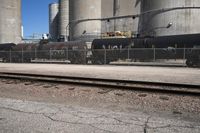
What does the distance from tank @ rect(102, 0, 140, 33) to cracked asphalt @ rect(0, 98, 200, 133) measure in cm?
5370

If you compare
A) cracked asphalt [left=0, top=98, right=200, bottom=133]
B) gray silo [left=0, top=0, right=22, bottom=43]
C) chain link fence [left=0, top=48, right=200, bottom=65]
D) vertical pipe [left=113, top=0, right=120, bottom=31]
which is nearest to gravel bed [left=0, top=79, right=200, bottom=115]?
cracked asphalt [left=0, top=98, right=200, bottom=133]

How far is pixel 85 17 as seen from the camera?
6488 cm

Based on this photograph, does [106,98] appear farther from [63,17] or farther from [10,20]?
[63,17]

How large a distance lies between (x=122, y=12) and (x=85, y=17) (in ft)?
27.0

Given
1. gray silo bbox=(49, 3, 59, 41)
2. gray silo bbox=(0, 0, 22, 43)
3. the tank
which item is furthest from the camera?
gray silo bbox=(49, 3, 59, 41)

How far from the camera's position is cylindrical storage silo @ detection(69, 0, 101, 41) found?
6425cm

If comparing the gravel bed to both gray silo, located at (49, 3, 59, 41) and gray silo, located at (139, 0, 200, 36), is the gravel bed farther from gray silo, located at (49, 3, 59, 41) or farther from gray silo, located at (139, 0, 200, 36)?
gray silo, located at (49, 3, 59, 41)

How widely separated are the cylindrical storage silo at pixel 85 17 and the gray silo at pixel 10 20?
12.9 m

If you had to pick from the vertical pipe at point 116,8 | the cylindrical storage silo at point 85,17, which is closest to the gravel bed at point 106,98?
the vertical pipe at point 116,8

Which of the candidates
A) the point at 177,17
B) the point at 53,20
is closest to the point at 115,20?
the point at 177,17

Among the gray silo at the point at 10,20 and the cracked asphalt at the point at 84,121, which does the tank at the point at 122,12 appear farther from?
the cracked asphalt at the point at 84,121

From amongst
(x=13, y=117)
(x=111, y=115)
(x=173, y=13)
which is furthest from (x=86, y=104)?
(x=173, y=13)

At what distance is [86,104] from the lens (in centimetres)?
982

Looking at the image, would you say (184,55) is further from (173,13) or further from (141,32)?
(141,32)
